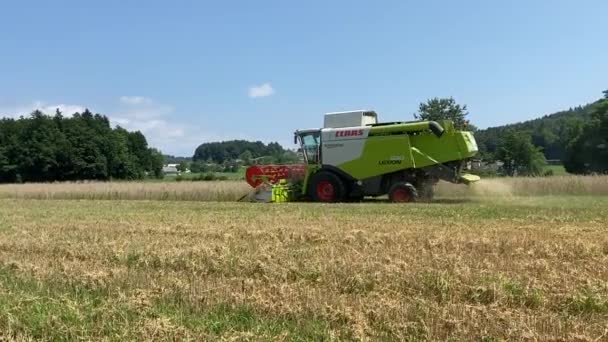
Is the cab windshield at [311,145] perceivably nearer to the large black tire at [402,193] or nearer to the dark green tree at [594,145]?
the large black tire at [402,193]

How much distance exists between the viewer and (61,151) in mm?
66438

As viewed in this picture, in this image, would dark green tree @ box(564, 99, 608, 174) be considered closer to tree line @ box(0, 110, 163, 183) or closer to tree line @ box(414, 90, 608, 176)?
tree line @ box(414, 90, 608, 176)

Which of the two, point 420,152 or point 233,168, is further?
point 233,168

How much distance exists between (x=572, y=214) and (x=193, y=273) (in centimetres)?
858

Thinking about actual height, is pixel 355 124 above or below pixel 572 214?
above

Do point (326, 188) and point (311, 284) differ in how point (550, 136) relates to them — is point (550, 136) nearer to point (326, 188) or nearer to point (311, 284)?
point (326, 188)

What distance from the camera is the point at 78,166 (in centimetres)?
6719

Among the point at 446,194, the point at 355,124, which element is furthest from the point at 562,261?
the point at 446,194

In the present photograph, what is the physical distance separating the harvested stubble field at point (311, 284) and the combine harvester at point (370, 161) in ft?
24.9

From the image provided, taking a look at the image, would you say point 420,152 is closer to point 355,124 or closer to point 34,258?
point 355,124

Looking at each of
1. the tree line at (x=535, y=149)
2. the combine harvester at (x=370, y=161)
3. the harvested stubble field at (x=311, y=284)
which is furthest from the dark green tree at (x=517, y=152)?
the harvested stubble field at (x=311, y=284)

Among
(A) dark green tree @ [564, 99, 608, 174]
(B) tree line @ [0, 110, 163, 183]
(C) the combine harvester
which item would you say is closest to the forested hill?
(A) dark green tree @ [564, 99, 608, 174]

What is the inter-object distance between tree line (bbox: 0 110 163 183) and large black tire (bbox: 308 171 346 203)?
54.8 metres

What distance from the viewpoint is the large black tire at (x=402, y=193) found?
16734 millimetres
